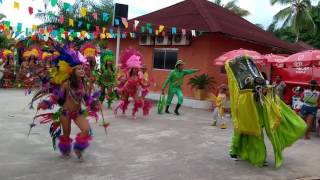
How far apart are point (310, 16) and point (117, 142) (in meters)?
32.2

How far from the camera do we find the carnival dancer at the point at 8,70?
1972cm

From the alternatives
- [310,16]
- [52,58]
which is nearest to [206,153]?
[52,58]

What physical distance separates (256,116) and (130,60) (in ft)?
18.4

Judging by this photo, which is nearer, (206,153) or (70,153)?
(70,153)

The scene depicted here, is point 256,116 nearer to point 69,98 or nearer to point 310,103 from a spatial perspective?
point 69,98

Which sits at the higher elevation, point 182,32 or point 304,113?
point 182,32

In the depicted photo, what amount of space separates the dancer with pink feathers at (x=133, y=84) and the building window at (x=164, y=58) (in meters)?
5.52

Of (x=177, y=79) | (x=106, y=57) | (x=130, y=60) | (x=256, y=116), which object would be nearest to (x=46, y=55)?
(x=256, y=116)

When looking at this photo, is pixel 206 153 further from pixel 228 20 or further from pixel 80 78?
pixel 228 20

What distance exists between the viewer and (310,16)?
3656 centimetres

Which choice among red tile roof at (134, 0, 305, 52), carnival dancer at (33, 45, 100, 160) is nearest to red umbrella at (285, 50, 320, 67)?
red tile roof at (134, 0, 305, 52)

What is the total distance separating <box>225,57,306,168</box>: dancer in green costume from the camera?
6688mm

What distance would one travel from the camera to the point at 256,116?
6684 mm

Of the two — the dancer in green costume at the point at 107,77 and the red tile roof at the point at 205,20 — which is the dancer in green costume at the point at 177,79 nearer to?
the dancer in green costume at the point at 107,77
